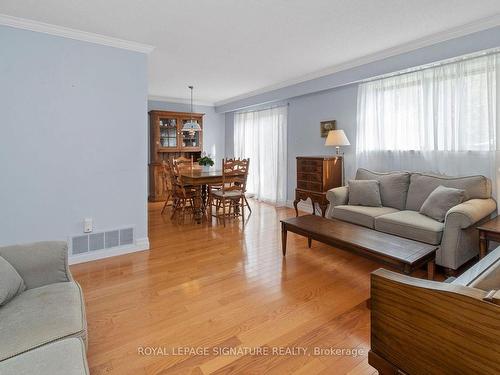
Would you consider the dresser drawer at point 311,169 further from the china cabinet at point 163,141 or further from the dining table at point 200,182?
the china cabinet at point 163,141

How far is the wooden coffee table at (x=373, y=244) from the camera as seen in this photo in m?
2.13

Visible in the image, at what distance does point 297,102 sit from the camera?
219 inches

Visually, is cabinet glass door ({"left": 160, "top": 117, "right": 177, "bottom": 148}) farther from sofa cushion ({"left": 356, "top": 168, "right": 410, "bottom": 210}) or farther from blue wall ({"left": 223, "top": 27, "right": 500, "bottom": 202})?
sofa cushion ({"left": 356, "top": 168, "right": 410, "bottom": 210})

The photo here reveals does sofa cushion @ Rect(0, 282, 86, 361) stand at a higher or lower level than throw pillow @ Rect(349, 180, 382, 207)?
lower

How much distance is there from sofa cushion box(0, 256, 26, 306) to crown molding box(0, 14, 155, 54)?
7.61ft

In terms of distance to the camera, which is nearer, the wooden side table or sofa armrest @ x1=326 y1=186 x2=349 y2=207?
the wooden side table

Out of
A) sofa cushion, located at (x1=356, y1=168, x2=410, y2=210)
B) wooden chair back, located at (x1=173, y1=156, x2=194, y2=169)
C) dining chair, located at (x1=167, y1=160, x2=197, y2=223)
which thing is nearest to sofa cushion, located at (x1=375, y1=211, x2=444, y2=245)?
sofa cushion, located at (x1=356, y1=168, x2=410, y2=210)

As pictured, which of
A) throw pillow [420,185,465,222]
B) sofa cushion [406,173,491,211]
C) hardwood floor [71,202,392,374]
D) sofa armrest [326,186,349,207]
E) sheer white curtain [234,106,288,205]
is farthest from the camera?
sheer white curtain [234,106,288,205]

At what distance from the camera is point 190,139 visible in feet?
23.2

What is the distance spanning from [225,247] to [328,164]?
2.04 meters

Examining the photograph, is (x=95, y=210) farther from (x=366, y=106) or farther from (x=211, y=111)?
(x=211, y=111)

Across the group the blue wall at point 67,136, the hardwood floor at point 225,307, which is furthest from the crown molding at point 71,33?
the hardwood floor at point 225,307

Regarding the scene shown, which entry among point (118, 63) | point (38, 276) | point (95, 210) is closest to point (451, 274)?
point (38, 276)

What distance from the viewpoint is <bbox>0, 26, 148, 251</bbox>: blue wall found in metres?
2.72
